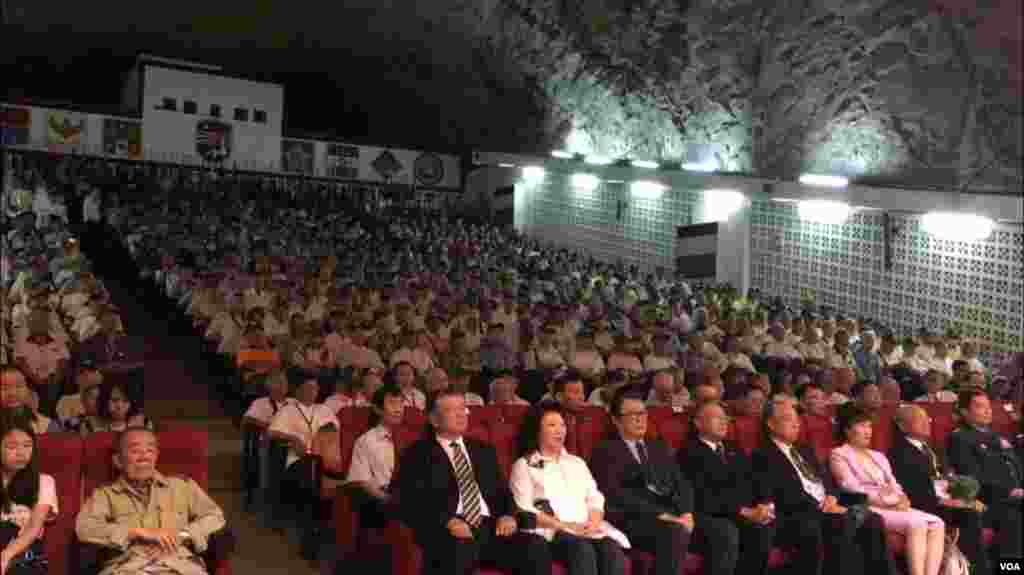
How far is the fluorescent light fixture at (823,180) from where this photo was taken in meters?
12.8

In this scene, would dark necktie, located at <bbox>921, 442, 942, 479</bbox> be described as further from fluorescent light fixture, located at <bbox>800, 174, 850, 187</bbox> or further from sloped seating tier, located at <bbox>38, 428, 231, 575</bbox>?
fluorescent light fixture, located at <bbox>800, 174, 850, 187</bbox>

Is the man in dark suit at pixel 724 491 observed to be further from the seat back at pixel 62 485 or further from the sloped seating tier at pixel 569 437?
the seat back at pixel 62 485

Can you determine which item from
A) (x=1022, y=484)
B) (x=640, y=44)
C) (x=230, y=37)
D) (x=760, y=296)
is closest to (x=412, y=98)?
(x=230, y=37)

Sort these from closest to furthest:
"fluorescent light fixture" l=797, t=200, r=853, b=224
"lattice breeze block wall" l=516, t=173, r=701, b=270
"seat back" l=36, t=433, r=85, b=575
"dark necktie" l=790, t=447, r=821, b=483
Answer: "seat back" l=36, t=433, r=85, b=575, "dark necktie" l=790, t=447, r=821, b=483, "fluorescent light fixture" l=797, t=200, r=853, b=224, "lattice breeze block wall" l=516, t=173, r=701, b=270

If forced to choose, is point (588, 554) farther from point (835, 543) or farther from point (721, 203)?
point (721, 203)

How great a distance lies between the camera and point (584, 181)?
19.3 meters

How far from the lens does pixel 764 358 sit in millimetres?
9781

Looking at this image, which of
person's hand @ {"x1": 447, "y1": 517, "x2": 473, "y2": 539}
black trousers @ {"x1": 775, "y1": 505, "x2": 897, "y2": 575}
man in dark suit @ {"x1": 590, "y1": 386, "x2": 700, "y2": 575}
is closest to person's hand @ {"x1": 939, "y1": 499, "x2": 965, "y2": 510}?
black trousers @ {"x1": 775, "y1": 505, "x2": 897, "y2": 575}

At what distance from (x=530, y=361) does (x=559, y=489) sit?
426cm

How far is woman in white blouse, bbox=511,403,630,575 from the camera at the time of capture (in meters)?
4.66

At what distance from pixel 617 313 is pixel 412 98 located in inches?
489

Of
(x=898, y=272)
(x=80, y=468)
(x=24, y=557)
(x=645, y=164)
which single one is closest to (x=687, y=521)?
(x=80, y=468)

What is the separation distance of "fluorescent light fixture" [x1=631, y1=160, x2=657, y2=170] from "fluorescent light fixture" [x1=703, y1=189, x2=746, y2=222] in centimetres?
107

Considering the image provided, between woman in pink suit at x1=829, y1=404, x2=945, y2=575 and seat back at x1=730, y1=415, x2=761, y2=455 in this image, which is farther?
seat back at x1=730, y1=415, x2=761, y2=455
